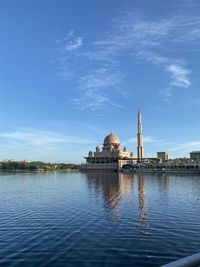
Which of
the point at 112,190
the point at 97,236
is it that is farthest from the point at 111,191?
the point at 97,236

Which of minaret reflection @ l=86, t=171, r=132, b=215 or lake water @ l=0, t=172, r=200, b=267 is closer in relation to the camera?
lake water @ l=0, t=172, r=200, b=267

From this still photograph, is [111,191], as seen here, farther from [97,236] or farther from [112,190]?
[97,236]

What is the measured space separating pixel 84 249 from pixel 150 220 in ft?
40.1

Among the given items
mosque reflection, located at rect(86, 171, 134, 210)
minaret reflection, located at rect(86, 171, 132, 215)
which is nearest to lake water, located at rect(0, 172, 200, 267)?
minaret reflection, located at rect(86, 171, 132, 215)

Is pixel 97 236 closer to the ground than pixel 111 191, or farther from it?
closer to the ground

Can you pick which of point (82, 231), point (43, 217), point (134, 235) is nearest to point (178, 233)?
point (134, 235)

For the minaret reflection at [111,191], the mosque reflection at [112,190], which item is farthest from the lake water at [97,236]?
the mosque reflection at [112,190]

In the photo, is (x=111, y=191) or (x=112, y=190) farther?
(x=112, y=190)

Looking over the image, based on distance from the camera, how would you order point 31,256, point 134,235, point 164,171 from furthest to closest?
point 164,171
point 134,235
point 31,256

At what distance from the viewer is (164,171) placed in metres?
197

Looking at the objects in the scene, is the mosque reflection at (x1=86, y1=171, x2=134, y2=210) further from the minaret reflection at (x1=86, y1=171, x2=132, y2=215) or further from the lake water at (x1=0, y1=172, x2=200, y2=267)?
the lake water at (x1=0, y1=172, x2=200, y2=267)

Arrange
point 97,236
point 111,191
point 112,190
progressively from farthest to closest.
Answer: point 112,190
point 111,191
point 97,236

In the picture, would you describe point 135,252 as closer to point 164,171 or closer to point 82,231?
point 82,231

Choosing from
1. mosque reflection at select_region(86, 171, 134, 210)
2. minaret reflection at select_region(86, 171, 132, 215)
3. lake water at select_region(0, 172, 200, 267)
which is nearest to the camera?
lake water at select_region(0, 172, 200, 267)
